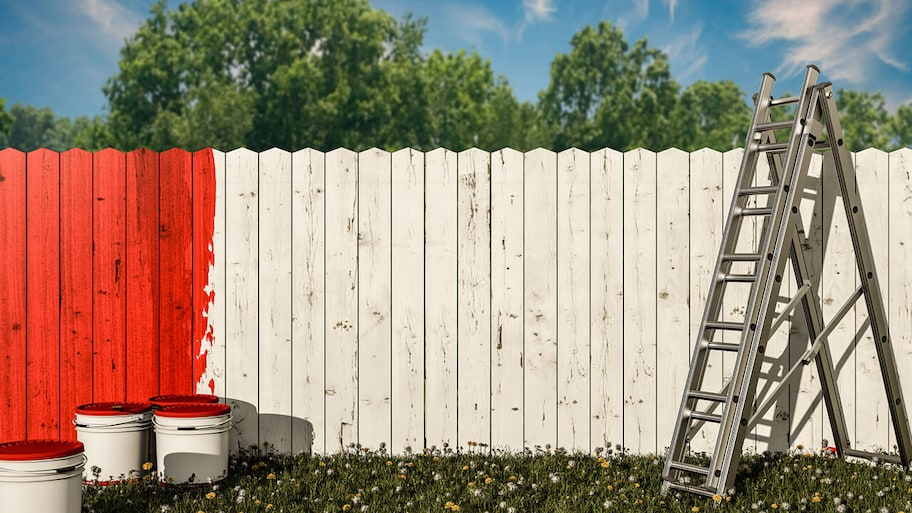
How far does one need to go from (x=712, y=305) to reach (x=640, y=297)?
666 millimetres

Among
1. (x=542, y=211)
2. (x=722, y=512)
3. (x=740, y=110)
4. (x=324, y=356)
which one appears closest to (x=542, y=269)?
(x=542, y=211)

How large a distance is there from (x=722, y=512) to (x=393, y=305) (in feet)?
7.44

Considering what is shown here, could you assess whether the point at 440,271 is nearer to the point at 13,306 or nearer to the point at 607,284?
the point at 607,284

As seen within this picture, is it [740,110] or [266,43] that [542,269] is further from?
[740,110]

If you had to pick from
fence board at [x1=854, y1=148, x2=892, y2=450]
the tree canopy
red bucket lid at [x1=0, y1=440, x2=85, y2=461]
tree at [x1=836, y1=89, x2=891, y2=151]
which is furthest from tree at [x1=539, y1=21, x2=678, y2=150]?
red bucket lid at [x1=0, y1=440, x2=85, y2=461]

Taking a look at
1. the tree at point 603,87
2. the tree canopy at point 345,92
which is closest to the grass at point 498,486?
the tree canopy at point 345,92

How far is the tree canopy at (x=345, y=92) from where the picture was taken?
27391 mm

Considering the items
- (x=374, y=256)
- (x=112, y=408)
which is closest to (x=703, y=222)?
(x=374, y=256)

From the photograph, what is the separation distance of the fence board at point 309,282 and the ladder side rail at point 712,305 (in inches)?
85.2

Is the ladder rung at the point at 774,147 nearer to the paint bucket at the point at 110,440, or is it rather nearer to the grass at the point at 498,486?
the grass at the point at 498,486

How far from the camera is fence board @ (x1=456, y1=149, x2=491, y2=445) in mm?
5297

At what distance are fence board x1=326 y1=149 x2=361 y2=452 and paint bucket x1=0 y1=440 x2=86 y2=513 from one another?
1.80m

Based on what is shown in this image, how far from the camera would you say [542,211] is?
5.30 m

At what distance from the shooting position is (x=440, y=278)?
530 centimetres
